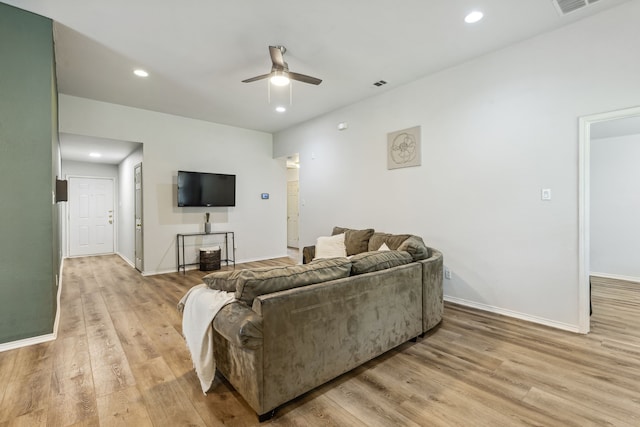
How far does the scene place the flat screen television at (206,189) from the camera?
18.0ft

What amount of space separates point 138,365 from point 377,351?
6.15 ft

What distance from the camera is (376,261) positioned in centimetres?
235

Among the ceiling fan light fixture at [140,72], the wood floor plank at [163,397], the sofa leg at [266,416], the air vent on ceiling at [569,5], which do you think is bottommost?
the wood floor plank at [163,397]

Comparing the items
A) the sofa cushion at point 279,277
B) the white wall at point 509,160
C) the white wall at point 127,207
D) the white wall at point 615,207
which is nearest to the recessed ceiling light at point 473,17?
the white wall at point 509,160

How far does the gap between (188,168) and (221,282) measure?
14.3 ft

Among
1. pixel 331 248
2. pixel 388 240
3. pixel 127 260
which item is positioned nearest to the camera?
pixel 388 240

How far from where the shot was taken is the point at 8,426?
65.3 inches

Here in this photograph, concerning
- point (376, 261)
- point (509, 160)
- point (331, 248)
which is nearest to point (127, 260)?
point (331, 248)

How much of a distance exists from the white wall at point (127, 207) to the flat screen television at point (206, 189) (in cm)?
94

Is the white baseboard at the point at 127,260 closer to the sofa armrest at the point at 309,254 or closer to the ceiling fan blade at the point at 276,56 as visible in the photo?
the sofa armrest at the point at 309,254

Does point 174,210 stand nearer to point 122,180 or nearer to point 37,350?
point 122,180

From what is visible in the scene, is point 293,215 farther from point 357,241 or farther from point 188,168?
point 357,241

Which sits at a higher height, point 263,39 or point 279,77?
point 263,39

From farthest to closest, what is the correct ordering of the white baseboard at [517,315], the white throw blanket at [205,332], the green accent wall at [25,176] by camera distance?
the white baseboard at [517,315] < the green accent wall at [25,176] < the white throw blanket at [205,332]
